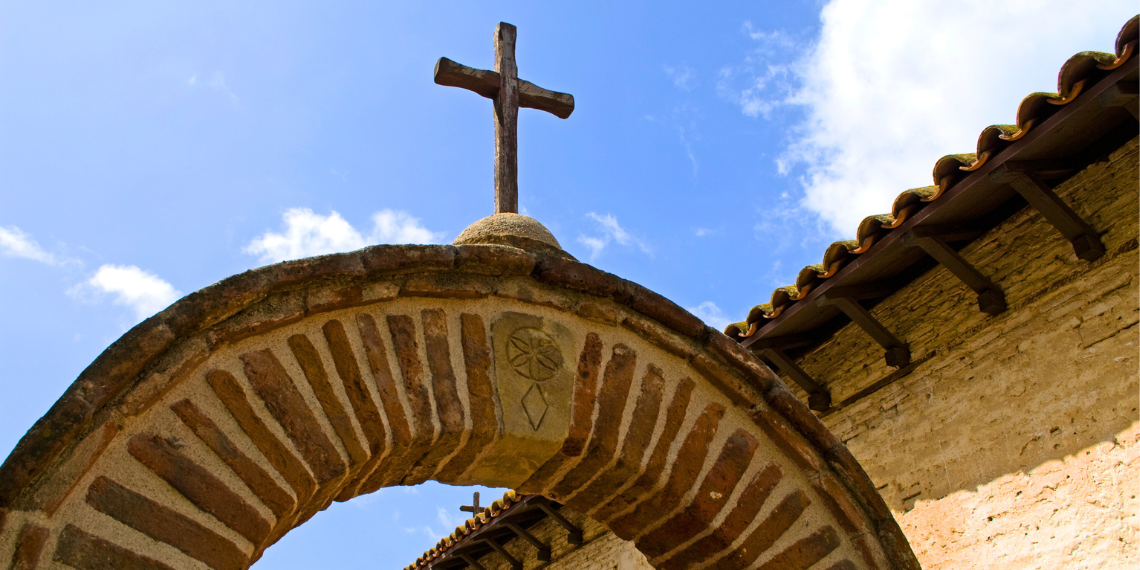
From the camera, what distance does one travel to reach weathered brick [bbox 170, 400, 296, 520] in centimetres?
200

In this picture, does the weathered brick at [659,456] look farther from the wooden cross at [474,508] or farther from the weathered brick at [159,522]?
the wooden cross at [474,508]

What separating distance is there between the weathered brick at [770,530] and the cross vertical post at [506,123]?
4.38ft

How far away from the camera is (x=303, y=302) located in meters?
2.20

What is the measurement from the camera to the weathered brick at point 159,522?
1869mm

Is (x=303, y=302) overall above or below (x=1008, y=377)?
below

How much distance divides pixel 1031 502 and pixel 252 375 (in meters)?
3.88

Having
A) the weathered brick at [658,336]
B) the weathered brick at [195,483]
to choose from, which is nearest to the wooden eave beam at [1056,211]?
the weathered brick at [658,336]

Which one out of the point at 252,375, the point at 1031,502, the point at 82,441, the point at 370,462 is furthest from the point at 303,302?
the point at 1031,502

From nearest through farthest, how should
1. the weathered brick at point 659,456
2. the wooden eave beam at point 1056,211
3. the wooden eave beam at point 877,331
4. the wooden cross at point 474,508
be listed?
the weathered brick at point 659,456, the wooden eave beam at point 1056,211, the wooden eave beam at point 877,331, the wooden cross at point 474,508

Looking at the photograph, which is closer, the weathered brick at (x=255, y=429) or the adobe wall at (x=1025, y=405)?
the weathered brick at (x=255, y=429)

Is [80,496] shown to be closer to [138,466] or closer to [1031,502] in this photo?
[138,466]

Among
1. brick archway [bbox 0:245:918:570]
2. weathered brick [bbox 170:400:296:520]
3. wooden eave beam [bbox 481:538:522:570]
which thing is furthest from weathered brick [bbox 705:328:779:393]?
wooden eave beam [bbox 481:538:522:570]

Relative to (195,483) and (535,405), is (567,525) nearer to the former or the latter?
(535,405)

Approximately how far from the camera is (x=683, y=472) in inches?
97.7
